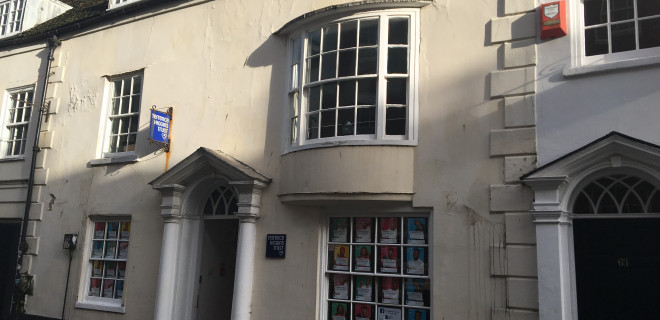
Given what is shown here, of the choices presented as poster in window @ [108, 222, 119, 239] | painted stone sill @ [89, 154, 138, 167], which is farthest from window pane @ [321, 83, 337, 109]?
poster in window @ [108, 222, 119, 239]

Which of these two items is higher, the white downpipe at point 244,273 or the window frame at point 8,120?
the window frame at point 8,120

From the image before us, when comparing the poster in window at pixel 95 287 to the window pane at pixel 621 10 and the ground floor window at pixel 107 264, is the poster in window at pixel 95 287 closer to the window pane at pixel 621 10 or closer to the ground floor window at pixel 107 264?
the ground floor window at pixel 107 264

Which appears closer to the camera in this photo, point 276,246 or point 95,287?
point 276,246

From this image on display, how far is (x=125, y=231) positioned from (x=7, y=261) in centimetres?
375

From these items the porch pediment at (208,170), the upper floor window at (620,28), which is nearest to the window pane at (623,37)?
the upper floor window at (620,28)

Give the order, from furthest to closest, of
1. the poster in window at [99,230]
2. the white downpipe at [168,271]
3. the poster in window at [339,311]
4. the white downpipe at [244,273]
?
1. the poster in window at [99,230]
2. the white downpipe at [168,271]
3. the white downpipe at [244,273]
4. the poster in window at [339,311]

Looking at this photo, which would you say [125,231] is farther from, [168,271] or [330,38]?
[330,38]

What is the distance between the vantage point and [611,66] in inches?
258

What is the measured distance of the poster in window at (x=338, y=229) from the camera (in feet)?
27.7

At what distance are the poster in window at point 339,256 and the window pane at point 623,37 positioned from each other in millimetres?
4721

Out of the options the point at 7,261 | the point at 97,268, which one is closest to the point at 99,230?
the point at 97,268

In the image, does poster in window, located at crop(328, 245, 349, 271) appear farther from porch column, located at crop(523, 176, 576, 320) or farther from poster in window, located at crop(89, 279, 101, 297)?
poster in window, located at crop(89, 279, 101, 297)

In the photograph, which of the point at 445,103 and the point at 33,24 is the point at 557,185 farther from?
the point at 33,24

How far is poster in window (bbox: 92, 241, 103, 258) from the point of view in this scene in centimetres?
A: 1095
